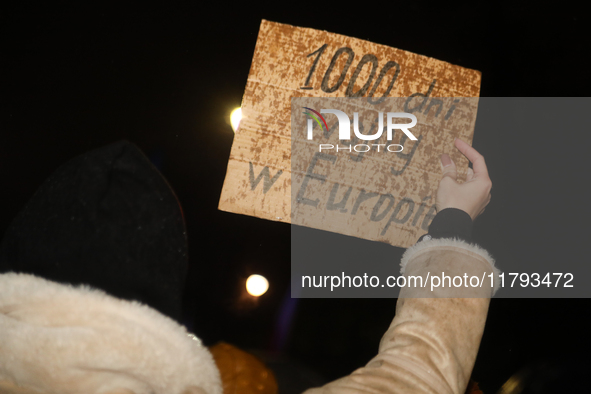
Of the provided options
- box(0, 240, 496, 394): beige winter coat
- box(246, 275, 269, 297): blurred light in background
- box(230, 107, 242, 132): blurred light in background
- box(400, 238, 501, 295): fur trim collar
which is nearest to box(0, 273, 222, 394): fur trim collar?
box(0, 240, 496, 394): beige winter coat

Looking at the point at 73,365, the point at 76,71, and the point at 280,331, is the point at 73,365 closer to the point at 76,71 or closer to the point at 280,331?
the point at 280,331

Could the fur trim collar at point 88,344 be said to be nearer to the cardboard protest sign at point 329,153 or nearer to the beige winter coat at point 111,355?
the beige winter coat at point 111,355

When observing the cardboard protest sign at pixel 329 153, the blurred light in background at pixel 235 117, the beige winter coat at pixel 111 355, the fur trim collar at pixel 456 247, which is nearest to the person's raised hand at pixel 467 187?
the cardboard protest sign at pixel 329 153

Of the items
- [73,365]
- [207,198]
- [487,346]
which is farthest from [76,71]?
[487,346]

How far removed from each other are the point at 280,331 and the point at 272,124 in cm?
48

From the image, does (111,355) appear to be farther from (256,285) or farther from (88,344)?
(256,285)

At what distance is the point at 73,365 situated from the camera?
0.28 metres

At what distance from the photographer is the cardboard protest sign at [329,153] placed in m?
0.79

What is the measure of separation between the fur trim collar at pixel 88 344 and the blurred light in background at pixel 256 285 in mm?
455

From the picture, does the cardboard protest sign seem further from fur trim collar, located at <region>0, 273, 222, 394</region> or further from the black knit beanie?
fur trim collar, located at <region>0, 273, 222, 394</region>

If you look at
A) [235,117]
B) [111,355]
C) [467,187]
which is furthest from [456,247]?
[235,117]

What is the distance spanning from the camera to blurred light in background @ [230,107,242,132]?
0.81 meters

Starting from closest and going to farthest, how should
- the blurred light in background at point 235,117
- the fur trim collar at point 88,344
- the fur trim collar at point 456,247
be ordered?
1. the fur trim collar at point 88,344
2. the fur trim collar at point 456,247
3. the blurred light in background at point 235,117

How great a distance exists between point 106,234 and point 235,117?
0.49 m
